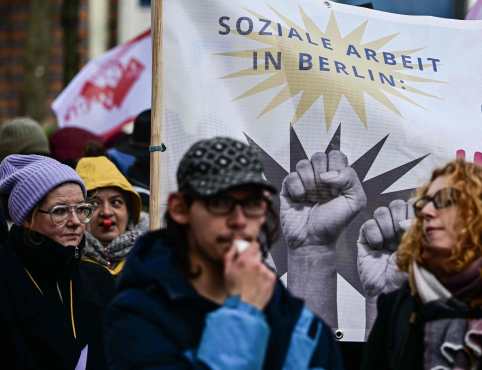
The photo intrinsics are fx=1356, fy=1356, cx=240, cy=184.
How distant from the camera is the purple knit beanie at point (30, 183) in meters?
5.28

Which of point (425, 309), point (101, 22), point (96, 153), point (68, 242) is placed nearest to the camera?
point (425, 309)

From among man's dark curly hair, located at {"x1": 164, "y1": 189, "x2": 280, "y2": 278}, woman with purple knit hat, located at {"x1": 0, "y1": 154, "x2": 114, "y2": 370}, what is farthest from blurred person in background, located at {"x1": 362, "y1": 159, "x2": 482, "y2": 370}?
woman with purple knit hat, located at {"x1": 0, "y1": 154, "x2": 114, "y2": 370}

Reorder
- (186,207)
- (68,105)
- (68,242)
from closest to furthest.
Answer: (186,207), (68,242), (68,105)

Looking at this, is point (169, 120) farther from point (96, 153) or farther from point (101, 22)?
point (101, 22)

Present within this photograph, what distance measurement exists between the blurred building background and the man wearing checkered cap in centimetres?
1005

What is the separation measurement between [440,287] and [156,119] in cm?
156

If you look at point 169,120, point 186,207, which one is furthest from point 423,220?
point 169,120

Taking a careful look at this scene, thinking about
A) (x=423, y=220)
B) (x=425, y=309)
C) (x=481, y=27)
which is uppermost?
(x=481, y=27)

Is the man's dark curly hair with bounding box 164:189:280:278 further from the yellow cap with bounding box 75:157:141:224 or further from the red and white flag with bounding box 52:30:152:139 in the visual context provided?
the red and white flag with bounding box 52:30:152:139

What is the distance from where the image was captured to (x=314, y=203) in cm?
545

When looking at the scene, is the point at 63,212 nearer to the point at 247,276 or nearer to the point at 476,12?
the point at 247,276

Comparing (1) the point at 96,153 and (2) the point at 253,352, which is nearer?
(2) the point at 253,352

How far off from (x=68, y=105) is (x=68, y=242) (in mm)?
5657

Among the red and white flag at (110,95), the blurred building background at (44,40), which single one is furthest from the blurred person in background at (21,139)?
the blurred building background at (44,40)
